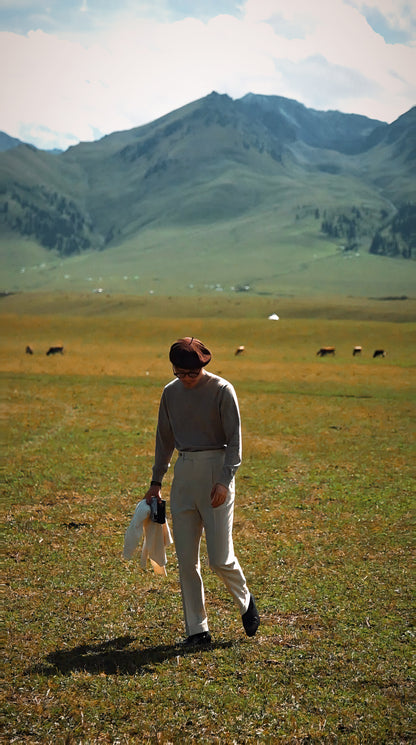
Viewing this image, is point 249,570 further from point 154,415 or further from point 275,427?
point 154,415

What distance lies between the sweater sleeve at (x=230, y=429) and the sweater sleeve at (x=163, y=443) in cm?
86

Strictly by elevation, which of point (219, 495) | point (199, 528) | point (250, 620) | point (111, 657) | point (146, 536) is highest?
point (219, 495)

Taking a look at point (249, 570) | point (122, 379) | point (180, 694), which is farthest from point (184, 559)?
point (122, 379)

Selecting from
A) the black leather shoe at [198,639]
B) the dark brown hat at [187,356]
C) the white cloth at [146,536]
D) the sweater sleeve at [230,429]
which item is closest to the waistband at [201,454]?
the sweater sleeve at [230,429]

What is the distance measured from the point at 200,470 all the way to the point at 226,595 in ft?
9.73

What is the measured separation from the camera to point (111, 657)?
805 cm

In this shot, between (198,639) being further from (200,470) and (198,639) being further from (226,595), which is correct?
(200,470)

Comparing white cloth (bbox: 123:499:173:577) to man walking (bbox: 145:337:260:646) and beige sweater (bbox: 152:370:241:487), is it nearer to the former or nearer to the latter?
man walking (bbox: 145:337:260:646)

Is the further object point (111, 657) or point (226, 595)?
point (226, 595)

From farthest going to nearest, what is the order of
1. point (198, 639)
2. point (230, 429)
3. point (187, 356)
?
point (198, 639) → point (230, 429) → point (187, 356)

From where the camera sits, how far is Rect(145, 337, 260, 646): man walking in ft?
26.1

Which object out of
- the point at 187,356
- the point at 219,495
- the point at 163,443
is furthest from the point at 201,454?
the point at 187,356

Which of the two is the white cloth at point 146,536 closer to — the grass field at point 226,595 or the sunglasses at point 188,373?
the grass field at point 226,595

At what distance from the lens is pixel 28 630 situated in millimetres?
8758
